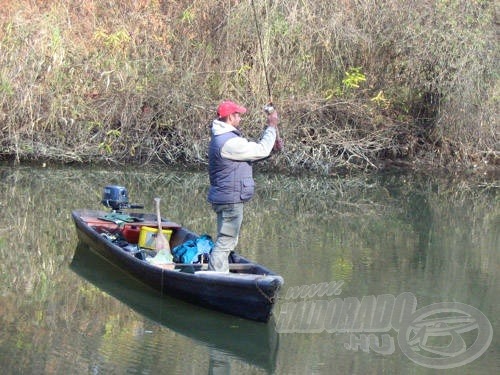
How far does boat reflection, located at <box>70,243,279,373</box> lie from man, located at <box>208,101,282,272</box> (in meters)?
0.45

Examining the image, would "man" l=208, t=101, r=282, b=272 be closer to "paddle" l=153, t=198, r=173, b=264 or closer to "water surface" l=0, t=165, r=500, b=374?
"water surface" l=0, t=165, r=500, b=374

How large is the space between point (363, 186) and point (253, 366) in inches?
349

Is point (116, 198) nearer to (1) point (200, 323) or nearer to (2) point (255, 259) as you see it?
(2) point (255, 259)

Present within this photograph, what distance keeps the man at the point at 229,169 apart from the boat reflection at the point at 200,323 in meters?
0.45

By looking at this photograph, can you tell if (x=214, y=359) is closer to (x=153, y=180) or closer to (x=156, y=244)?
(x=156, y=244)

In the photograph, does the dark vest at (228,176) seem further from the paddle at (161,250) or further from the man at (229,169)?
the paddle at (161,250)

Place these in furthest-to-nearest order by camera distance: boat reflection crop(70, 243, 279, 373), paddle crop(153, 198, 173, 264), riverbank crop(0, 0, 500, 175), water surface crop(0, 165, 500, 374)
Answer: riverbank crop(0, 0, 500, 175) → paddle crop(153, 198, 173, 264) → boat reflection crop(70, 243, 279, 373) → water surface crop(0, 165, 500, 374)
